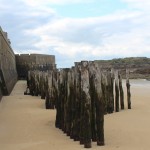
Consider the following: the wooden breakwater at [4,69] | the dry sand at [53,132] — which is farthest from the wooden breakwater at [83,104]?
the wooden breakwater at [4,69]

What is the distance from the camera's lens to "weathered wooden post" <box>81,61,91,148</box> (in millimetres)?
7156

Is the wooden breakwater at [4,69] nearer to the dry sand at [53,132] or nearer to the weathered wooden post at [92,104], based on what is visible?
the dry sand at [53,132]

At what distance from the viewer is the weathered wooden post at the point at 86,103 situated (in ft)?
23.5

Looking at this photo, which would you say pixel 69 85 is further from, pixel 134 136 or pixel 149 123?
pixel 149 123

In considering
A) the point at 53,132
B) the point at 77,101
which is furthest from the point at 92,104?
the point at 53,132

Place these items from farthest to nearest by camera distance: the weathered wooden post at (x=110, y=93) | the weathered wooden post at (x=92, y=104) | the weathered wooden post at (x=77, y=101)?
the weathered wooden post at (x=110, y=93) < the weathered wooden post at (x=77, y=101) < the weathered wooden post at (x=92, y=104)

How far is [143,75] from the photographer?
1807 inches

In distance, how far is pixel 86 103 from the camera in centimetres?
725

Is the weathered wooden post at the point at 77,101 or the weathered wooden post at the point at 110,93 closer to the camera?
the weathered wooden post at the point at 77,101

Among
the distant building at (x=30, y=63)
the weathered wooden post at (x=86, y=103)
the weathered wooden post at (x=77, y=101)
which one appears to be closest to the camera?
the weathered wooden post at (x=86, y=103)

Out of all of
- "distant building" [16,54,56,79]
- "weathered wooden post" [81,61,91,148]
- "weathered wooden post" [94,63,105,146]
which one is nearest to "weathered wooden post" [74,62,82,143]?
"weathered wooden post" [81,61,91,148]

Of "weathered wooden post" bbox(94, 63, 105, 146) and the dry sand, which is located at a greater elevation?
"weathered wooden post" bbox(94, 63, 105, 146)

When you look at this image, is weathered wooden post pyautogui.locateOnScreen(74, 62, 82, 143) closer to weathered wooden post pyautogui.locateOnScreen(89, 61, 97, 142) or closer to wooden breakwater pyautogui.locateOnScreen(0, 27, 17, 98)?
weathered wooden post pyautogui.locateOnScreen(89, 61, 97, 142)

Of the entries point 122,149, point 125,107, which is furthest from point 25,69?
point 122,149
